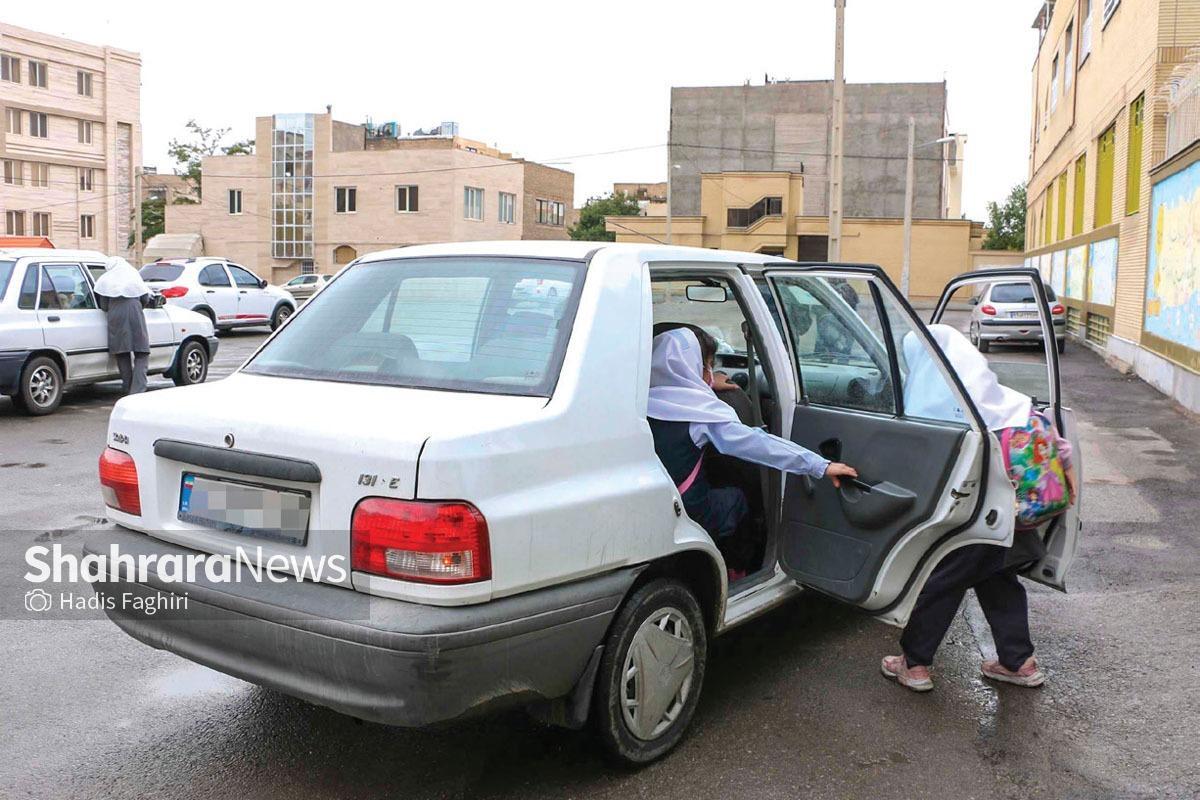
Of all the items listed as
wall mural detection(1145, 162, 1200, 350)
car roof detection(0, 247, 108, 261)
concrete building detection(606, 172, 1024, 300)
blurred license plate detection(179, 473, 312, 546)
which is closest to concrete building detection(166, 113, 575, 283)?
concrete building detection(606, 172, 1024, 300)

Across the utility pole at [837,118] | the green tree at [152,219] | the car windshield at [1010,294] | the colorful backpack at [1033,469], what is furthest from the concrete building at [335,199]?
the colorful backpack at [1033,469]

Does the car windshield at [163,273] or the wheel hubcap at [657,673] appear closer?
the wheel hubcap at [657,673]

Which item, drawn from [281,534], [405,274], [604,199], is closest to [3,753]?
[281,534]

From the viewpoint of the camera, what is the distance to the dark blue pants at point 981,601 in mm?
4305

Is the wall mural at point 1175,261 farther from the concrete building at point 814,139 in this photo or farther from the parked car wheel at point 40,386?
the concrete building at point 814,139

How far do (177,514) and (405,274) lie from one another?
1.23m

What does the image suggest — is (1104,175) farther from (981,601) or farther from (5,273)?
(981,601)

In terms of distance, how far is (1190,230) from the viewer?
47.3 feet

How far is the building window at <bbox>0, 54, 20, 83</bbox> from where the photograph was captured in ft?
209

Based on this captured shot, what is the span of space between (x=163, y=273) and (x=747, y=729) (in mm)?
21806

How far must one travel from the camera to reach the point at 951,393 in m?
4.15

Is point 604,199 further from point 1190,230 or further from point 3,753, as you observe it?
point 3,753

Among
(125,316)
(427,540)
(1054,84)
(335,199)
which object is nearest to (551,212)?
(335,199)

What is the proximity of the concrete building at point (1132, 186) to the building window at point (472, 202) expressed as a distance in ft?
113
